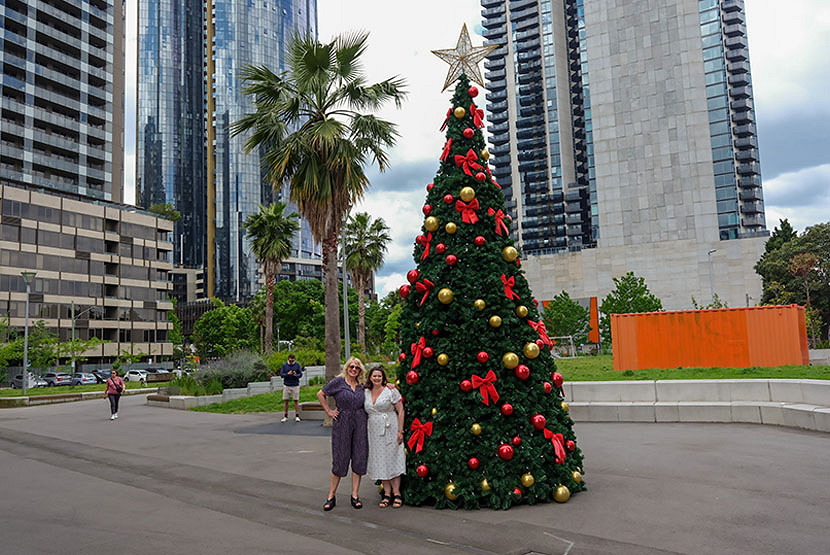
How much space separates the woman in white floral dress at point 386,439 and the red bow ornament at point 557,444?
1637 millimetres

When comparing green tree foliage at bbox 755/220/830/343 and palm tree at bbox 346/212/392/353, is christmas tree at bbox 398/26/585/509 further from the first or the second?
green tree foliage at bbox 755/220/830/343

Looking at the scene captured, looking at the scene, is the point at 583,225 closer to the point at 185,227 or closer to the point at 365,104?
the point at 185,227

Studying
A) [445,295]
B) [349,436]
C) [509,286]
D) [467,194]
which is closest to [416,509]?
[349,436]

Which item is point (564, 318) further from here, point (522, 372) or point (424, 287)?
point (522, 372)

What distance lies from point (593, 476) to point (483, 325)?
277 centimetres

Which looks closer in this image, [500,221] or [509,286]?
[509,286]

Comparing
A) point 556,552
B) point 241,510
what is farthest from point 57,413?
point 556,552

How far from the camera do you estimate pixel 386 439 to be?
693cm

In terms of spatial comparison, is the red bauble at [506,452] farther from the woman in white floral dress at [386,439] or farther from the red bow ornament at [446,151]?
the red bow ornament at [446,151]

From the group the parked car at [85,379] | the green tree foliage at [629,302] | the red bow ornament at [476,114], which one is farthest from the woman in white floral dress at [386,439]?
the parked car at [85,379]

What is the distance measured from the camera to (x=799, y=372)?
15.3 meters

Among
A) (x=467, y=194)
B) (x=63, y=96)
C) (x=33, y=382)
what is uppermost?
(x=63, y=96)

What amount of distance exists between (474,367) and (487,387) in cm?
27

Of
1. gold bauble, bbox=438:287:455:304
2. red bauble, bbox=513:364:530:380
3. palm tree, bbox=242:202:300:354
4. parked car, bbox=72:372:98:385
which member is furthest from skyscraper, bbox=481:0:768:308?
gold bauble, bbox=438:287:455:304
